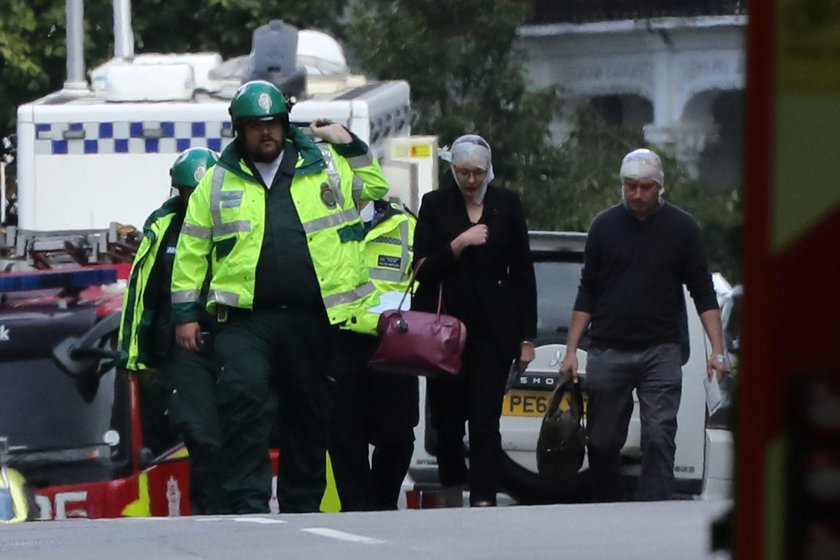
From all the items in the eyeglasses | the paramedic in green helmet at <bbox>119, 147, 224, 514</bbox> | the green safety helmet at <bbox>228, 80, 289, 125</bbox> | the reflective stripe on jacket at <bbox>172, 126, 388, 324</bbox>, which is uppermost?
the green safety helmet at <bbox>228, 80, 289, 125</bbox>

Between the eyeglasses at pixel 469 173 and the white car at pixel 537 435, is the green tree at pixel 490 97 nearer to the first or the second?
the white car at pixel 537 435

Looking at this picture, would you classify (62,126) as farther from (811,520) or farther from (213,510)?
(811,520)

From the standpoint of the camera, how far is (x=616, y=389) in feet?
29.0

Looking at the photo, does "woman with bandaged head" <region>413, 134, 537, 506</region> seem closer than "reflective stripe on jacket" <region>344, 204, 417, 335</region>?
Yes

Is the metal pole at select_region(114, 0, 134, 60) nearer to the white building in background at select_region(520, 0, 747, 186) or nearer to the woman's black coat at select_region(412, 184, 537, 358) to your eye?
the white building in background at select_region(520, 0, 747, 186)

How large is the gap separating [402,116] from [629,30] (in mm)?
7488

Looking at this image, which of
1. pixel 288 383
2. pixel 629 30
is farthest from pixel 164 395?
pixel 629 30

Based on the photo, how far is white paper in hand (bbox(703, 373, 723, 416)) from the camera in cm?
894

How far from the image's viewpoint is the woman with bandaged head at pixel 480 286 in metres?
8.42

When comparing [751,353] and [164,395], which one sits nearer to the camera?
[751,353]

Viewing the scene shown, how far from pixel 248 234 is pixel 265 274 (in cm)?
15

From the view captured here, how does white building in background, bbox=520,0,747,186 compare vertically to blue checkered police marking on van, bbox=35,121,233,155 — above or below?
above

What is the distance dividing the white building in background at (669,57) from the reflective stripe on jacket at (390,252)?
0.97 metres

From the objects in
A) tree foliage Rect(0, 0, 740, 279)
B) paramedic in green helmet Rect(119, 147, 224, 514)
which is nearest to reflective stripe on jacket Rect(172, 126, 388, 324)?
paramedic in green helmet Rect(119, 147, 224, 514)
